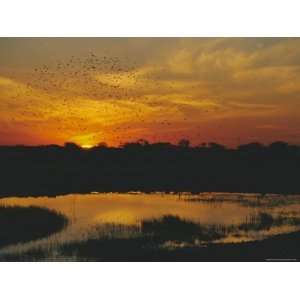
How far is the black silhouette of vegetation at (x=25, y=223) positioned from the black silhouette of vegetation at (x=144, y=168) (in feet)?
0.49

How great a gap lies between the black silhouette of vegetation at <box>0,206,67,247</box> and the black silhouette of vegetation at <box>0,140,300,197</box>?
0.49ft

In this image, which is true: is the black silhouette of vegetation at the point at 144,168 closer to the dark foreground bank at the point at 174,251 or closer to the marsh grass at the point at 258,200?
the marsh grass at the point at 258,200

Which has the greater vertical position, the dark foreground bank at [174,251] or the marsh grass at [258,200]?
the marsh grass at [258,200]

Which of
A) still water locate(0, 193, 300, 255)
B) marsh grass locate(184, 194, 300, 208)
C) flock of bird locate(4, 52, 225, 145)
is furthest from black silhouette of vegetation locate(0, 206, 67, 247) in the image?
marsh grass locate(184, 194, 300, 208)

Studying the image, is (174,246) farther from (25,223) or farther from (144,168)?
(25,223)

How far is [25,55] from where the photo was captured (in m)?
5.10

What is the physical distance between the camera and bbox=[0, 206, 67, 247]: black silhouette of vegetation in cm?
511

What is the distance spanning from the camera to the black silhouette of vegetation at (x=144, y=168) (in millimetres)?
5137

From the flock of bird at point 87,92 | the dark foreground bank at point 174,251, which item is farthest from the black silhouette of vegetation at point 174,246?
the flock of bird at point 87,92

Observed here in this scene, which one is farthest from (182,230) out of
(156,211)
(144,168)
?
(144,168)

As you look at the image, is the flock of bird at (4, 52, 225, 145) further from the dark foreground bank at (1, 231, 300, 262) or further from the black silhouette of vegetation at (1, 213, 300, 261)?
the dark foreground bank at (1, 231, 300, 262)

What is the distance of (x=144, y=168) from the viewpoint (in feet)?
17.1
